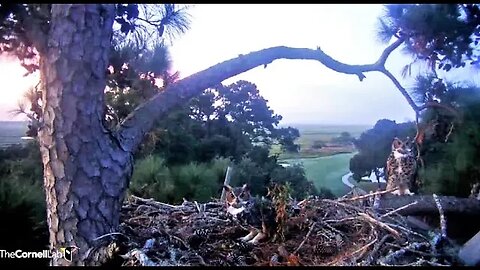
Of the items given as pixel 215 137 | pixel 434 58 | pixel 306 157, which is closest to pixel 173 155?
pixel 215 137

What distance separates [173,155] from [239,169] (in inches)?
18.1

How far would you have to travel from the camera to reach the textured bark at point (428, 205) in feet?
5.57

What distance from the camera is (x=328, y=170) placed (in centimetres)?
173

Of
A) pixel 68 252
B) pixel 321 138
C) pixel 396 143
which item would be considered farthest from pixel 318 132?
pixel 68 252

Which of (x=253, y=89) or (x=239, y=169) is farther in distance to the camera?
(x=239, y=169)

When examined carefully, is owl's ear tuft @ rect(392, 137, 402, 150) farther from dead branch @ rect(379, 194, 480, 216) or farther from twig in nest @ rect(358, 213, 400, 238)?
twig in nest @ rect(358, 213, 400, 238)

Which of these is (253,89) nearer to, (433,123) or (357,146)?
(357,146)

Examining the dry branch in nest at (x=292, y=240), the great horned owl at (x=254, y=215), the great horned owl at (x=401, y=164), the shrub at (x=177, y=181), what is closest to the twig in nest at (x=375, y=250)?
the dry branch in nest at (x=292, y=240)

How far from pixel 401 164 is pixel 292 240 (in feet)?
2.74

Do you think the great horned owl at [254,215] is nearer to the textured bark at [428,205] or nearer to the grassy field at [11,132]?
the textured bark at [428,205]

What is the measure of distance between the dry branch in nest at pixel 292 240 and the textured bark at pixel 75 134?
106 mm

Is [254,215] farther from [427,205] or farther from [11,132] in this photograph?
[427,205]

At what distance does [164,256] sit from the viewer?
0.96 metres

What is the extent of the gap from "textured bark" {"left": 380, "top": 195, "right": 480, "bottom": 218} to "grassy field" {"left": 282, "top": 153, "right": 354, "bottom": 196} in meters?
0.18
